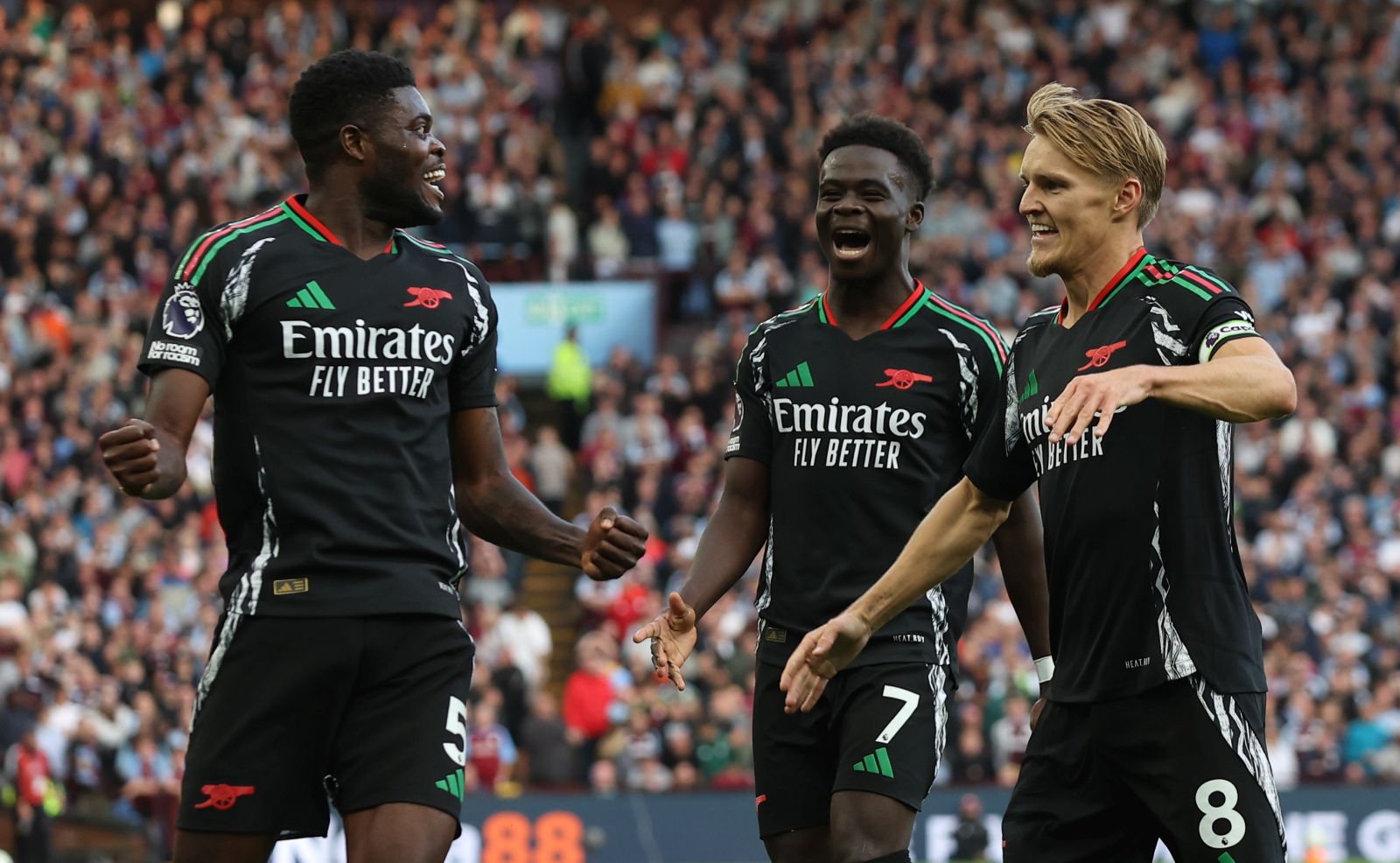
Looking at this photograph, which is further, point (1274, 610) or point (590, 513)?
point (590, 513)

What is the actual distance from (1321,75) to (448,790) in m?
25.5

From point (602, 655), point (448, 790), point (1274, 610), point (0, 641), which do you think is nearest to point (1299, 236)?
point (1274, 610)

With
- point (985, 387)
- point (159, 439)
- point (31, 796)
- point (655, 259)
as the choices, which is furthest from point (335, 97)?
point (655, 259)

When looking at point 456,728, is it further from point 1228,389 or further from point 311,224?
point 1228,389

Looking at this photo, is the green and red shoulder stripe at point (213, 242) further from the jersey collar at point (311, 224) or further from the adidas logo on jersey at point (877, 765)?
the adidas logo on jersey at point (877, 765)

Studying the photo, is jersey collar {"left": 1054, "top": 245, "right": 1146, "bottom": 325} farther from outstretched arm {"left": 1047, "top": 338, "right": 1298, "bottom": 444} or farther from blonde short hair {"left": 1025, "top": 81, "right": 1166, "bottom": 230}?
outstretched arm {"left": 1047, "top": 338, "right": 1298, "bottom": 444}

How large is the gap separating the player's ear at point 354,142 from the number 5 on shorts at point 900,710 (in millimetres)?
2489

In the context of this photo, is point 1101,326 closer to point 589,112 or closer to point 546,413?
point 546,413

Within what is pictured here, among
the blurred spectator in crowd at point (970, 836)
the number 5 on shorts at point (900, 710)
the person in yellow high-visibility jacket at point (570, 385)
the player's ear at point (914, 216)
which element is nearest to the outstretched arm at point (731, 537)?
the number 5 on shorts at point (900, 710)

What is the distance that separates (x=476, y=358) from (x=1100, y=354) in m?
1.92

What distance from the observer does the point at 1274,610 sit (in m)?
20.1

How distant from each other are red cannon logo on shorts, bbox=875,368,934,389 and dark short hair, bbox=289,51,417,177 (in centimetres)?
206

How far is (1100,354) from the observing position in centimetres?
595

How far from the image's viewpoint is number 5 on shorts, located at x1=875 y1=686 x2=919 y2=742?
7.08 metres
